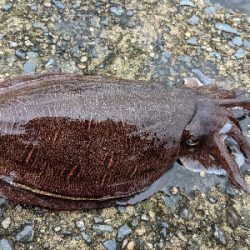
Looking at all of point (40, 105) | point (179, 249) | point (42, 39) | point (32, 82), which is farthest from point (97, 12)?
point (179, 249)

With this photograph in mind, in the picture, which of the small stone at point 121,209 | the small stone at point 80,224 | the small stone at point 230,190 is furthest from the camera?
the small stone at point 230,190

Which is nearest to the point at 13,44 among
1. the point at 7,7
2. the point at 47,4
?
the point at 7,7

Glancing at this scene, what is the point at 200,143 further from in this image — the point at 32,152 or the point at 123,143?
the point at 32,152

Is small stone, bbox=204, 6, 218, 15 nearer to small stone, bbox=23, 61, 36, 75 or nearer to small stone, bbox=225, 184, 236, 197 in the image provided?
small stone, bbox=23, 61, 36, 75

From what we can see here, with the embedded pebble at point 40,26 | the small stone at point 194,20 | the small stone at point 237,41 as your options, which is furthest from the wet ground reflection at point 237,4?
the embedded pebble at point 40,26

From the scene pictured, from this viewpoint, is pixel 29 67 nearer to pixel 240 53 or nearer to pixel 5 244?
pixel 5 244

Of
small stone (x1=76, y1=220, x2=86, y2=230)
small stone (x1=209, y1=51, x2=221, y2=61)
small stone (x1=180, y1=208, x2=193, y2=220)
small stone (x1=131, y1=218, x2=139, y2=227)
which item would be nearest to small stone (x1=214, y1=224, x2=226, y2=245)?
small stone (x1=180, y1=208, x2=193, y2=220)

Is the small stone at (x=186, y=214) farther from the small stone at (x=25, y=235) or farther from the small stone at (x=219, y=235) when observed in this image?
the small stone at (x=25, y=235)
